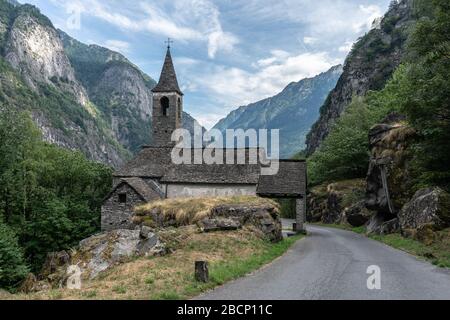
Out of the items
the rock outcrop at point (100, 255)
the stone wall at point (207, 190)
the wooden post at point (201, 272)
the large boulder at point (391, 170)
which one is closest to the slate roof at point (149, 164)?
the stone wall at point (207, 190)

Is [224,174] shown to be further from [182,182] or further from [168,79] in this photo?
[168,79]

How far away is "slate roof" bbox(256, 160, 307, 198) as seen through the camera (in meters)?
39.6

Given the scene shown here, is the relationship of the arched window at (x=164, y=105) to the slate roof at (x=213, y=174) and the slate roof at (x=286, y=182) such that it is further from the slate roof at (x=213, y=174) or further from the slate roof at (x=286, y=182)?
the slate roof at (x=286, y=182)

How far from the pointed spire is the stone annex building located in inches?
317

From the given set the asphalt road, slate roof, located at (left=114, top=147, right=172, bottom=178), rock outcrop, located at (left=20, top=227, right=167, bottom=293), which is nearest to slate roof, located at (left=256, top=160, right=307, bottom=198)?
slate roof, located at (left=114, top=147, right=172, bottom=178)

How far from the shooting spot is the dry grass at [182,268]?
11664 millimetres

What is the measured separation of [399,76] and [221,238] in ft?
176

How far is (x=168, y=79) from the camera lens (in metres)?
52.2

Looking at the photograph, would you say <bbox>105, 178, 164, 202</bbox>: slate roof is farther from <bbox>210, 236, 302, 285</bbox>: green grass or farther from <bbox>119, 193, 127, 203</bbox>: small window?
<bbox>210, 236, 302, 285</bbox>: green grass

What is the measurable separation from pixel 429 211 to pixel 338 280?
1191cm

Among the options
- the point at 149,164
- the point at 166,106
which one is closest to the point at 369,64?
the point at 166,106
